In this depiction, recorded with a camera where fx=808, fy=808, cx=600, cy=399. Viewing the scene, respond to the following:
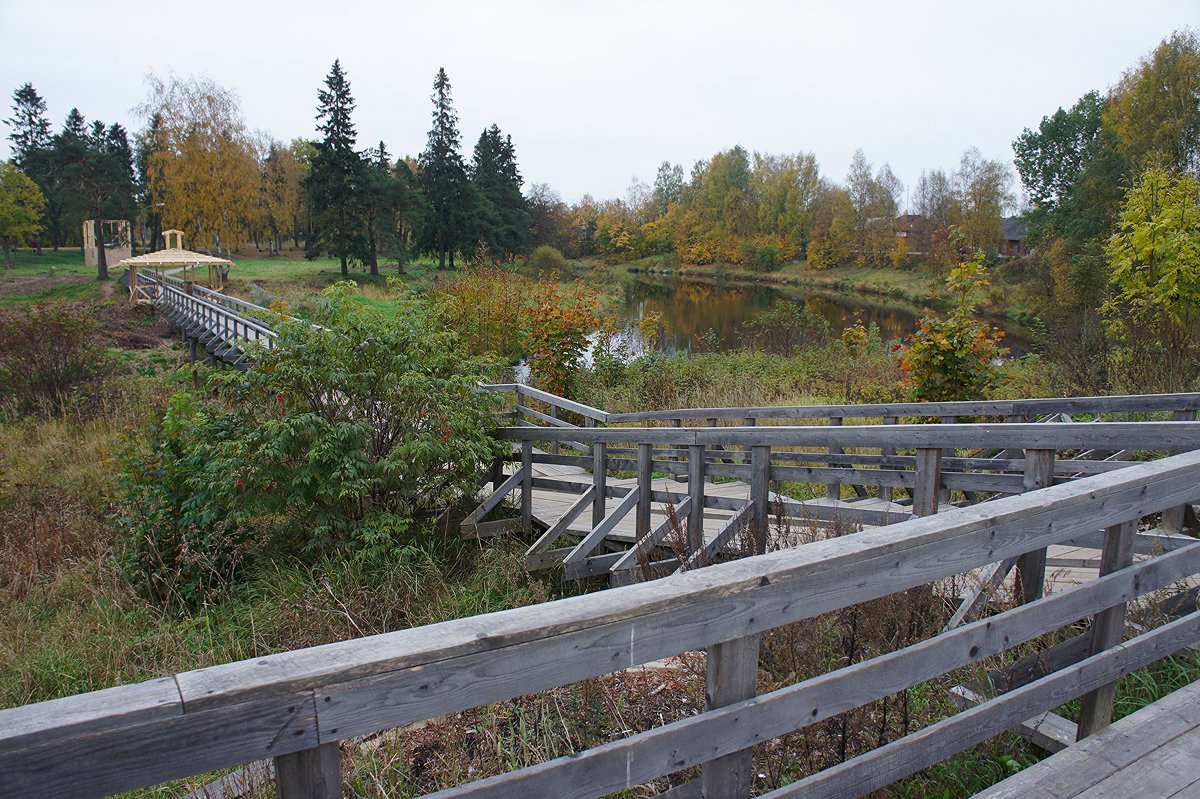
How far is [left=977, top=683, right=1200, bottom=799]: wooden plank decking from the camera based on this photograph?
207cm

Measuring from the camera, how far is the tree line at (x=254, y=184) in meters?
41.3

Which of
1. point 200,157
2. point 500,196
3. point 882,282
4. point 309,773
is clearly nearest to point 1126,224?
point 309,773

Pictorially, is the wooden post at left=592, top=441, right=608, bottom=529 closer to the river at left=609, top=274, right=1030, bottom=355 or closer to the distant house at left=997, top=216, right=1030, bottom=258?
the river at left=609, top=274, right=1030, bottom=355

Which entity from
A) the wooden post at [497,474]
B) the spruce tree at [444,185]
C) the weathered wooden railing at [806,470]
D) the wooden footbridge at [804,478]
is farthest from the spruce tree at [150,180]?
the weathered wooden railing at [806,470]

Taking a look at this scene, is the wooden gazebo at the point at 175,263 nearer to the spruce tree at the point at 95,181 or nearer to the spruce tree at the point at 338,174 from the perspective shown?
the spruce tree at the point at 95,181

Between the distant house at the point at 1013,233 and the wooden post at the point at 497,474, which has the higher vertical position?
the distant house at the point at 1013,233

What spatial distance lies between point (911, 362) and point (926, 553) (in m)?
8.01

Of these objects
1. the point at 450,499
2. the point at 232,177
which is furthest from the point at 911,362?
the point at 232,177

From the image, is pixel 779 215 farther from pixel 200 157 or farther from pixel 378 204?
pixel 200 157

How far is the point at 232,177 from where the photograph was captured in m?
41.3

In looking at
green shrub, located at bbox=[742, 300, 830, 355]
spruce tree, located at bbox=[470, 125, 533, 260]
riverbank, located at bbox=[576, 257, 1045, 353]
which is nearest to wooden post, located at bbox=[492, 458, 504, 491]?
riverbank, located at bbox=[576, 257, 1045, 353]

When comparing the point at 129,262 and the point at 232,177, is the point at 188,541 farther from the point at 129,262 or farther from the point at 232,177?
the point at 232,177

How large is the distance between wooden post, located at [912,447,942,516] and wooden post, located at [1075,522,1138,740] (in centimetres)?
161

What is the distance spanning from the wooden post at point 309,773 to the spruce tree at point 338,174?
153 feet
